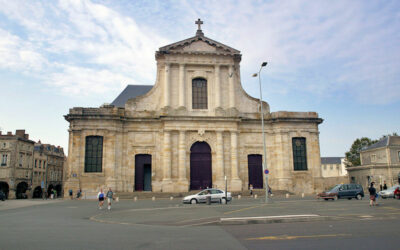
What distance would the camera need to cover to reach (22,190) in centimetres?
5438

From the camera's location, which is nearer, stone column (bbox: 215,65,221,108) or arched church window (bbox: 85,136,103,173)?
arched church window (bbox: 85,136,103,173)

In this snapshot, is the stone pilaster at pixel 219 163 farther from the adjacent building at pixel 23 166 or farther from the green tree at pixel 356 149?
the green tree at pixel 356 149

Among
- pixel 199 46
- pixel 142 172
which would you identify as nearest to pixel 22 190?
pixel 142 172

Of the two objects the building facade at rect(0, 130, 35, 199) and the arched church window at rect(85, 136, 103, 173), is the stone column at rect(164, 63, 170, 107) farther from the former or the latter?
the building facade at rect(0, 130, 35, 199)

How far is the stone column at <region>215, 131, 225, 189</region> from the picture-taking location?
111ft

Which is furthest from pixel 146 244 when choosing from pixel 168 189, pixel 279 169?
pixel 279 169

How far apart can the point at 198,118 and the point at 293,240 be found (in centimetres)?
2611

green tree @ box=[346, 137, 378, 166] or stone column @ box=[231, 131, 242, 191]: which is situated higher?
green tree @ box=[346, 137, 378, 166]

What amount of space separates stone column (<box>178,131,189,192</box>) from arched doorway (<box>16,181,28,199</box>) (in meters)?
34.1

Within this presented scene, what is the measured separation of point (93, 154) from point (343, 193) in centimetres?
2389

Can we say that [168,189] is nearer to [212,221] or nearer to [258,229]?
[212,221]

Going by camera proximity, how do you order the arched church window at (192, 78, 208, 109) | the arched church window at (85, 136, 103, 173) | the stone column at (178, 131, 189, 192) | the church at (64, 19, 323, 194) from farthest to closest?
the arched church window at (192, 78, 208, 109) → the church at (64, 19, 323, 194) → the arched church window at (85, 136, 103, 173) → the stone column at (178, 131, 189, 192)

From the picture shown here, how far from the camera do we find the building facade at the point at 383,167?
2034 inches

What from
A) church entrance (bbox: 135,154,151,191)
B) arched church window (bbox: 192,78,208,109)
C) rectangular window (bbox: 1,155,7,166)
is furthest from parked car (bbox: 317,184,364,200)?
rectangular window (bbox: 1,155,7,166)
